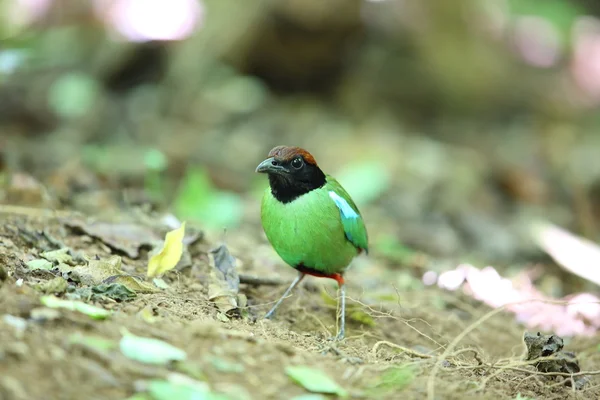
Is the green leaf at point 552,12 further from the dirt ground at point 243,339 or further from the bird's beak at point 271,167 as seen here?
the bird's beak at point 271,167

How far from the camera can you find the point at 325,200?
4.17 m

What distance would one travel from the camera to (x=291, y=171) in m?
4.20

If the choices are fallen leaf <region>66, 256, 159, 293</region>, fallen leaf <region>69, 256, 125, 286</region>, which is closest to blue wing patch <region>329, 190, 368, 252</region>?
fallen leaf <region>66, 256, 159, 293</region>

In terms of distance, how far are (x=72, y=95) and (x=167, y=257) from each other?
6.15m

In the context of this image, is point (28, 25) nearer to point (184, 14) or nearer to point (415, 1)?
point (184, 14)

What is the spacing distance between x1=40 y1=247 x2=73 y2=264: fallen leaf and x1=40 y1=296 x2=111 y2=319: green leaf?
2.85ft

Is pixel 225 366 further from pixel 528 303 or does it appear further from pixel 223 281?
pixel 528 303

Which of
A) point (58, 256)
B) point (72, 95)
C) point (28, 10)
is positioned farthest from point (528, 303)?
point (28, 10)

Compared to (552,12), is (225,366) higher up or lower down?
lower down

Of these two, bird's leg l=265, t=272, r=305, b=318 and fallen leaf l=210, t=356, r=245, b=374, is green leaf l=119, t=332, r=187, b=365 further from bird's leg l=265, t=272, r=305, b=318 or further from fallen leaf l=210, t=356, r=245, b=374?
bird's leg l=265, t=272, r=305, b=318

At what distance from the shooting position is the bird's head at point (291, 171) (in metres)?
4.16

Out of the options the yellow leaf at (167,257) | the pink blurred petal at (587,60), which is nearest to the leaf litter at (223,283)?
the yellow leaf at (167,257)

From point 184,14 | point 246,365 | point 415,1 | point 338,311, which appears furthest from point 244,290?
point 415,1

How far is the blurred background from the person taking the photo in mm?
7789
